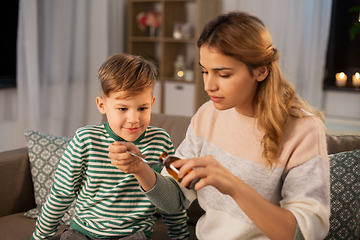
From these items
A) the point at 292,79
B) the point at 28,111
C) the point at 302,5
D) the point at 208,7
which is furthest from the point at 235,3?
the point at 292,79

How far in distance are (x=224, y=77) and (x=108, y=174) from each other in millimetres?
555

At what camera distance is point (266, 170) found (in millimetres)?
1162

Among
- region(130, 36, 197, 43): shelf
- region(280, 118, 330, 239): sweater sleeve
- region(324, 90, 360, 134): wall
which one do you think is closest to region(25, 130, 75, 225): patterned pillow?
region(280, 118, 330, 239): sweater sleeve

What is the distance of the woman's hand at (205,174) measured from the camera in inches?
34.8

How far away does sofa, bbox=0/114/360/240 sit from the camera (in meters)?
1.46

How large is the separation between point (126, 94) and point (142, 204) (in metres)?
0.41

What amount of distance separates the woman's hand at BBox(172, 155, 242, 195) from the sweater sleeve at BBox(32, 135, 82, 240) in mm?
515

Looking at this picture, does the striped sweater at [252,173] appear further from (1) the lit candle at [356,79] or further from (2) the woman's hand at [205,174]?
(1) the lit candle at [356,79]

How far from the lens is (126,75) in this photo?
4.13 feet

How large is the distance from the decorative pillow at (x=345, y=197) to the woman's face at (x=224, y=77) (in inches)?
26.0

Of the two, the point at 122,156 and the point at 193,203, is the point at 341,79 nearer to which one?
the point at 193,203

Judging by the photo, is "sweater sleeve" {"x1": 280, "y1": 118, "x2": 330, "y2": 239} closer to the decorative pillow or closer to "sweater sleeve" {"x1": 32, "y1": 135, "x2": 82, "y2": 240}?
the decorative pillow

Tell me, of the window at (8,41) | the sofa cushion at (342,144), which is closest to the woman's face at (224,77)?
the sofa cushion at (342,144)

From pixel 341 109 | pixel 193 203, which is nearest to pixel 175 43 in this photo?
pixel 341 109
